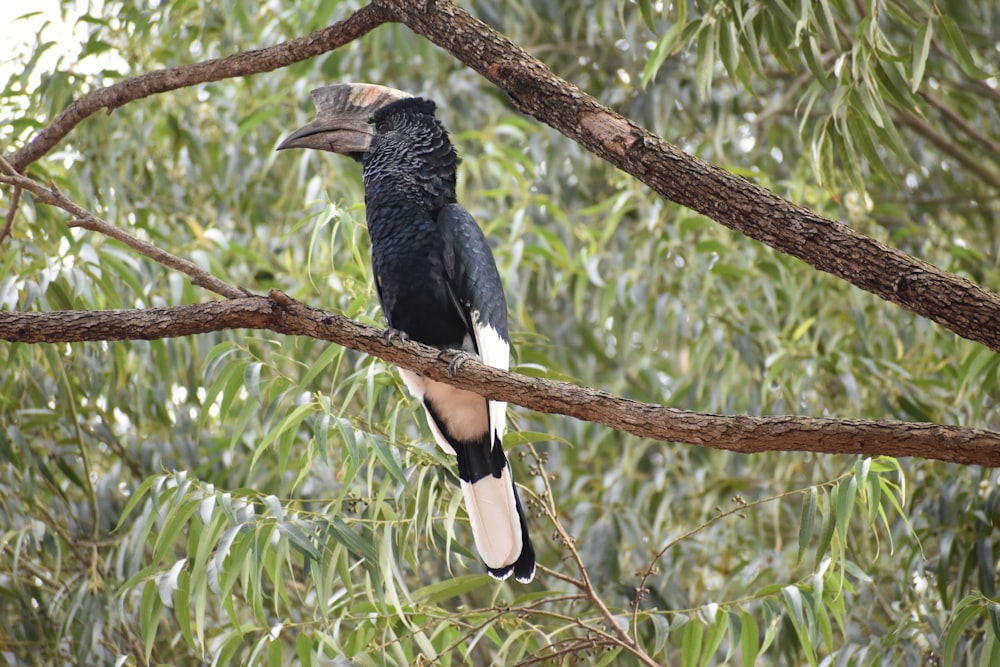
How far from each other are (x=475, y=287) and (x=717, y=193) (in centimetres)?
75

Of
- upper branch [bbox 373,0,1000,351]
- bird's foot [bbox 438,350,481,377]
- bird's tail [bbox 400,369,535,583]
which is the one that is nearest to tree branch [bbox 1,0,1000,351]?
upper branch [bbox 373,0,1000,351]

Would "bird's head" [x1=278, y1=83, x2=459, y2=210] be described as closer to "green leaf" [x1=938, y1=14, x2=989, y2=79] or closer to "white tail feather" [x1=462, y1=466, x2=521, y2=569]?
"white tail feather" [x1=462, y1=466, x2=521, y2=569]

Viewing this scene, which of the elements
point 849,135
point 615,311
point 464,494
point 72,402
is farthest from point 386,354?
point 615,311

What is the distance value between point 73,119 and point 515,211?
4.00 ft

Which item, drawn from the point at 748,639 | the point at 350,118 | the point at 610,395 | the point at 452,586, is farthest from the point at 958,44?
the point at 452,586

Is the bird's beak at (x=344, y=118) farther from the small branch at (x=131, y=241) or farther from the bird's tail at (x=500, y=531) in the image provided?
the bird's tail at (x=500, y=531)

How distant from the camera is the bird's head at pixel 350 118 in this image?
2207 mm

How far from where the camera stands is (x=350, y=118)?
7.32 ft

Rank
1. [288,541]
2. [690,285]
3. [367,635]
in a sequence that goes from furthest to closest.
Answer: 1. [690,285]
2. [367,635]
3. [288,541]

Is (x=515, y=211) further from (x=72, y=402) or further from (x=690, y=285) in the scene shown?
(x=72, y=402)

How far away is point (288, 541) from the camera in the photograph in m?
1.69

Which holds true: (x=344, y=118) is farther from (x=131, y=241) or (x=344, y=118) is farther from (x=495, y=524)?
(x=495, y=524)

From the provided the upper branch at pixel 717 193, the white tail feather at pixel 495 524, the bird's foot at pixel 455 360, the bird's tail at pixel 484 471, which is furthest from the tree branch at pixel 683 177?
the white tail feather at pixel 495 524

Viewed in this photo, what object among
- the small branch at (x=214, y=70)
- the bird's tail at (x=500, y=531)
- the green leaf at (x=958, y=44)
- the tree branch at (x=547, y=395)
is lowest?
the bird's tail at (x=500, y=531)
